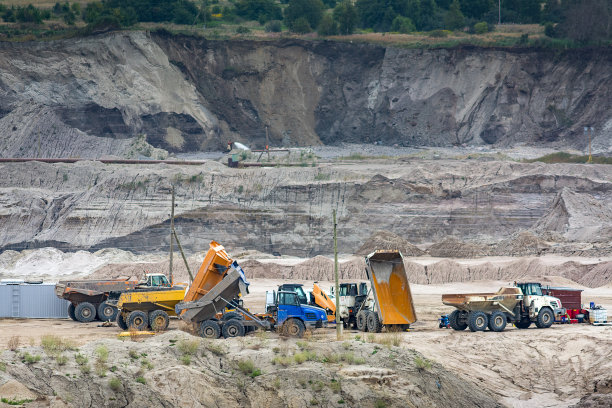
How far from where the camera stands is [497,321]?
90.6ft

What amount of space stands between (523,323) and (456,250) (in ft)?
60.5

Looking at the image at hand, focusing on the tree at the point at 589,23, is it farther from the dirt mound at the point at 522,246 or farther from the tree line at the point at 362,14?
the dirt mound at the point at 522,246

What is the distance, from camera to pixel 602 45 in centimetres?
7300

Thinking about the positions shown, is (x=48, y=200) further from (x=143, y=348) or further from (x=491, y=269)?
(x=143, y=348)

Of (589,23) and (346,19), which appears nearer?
(589,23)

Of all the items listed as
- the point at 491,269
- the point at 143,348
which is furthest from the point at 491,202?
the point at 143,348

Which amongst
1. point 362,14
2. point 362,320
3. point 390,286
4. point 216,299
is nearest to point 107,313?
Result: point 216,299

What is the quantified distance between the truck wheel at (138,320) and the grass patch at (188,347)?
6345 millimetres

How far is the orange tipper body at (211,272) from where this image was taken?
26.4m

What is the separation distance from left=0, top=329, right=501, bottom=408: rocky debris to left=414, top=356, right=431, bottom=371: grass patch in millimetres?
33

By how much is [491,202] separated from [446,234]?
3.29 metres

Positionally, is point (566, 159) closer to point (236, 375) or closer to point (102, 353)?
point (236, 375)

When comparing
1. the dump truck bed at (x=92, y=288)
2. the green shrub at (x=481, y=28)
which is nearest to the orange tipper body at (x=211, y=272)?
the dump truck bed at (x=92, y=288)

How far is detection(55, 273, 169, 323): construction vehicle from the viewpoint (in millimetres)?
31953
